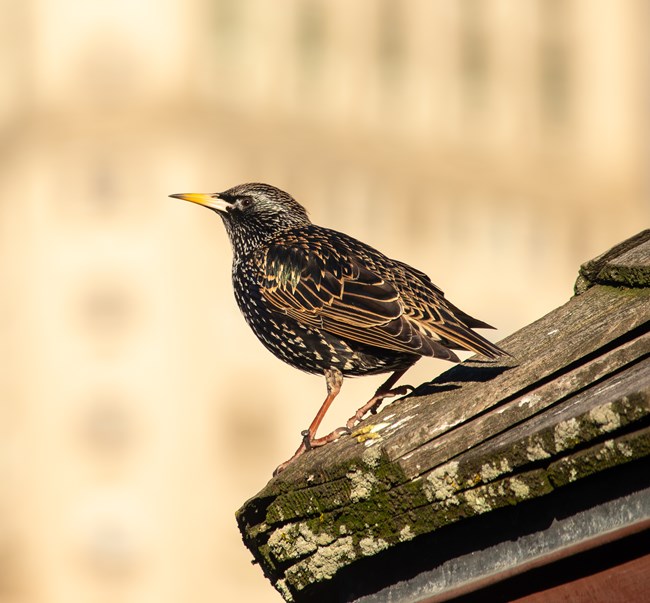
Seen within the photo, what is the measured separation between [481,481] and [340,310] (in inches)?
106

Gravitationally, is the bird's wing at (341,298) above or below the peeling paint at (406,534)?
above

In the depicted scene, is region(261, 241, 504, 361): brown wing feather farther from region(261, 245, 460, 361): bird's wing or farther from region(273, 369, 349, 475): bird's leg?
region(273, 369, 349, 475): bird's leg

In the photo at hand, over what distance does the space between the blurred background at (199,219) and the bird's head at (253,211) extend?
40362mm

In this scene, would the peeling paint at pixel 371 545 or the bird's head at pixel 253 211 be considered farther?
the bird's head at pixel 253 211

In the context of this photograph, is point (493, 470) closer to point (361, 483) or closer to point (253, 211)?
point (361, 483)

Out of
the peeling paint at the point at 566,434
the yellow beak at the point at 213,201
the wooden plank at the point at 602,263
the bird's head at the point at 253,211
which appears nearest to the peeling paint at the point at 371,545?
the peeling paint at the point at 566,434

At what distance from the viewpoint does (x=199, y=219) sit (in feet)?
168

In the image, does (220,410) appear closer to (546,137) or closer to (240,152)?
(240,152)

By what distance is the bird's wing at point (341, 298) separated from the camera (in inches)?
237

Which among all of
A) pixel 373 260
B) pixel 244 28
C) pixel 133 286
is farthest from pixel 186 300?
pixel 373 260

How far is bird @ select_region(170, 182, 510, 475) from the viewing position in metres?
5.97

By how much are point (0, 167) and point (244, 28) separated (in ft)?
30.2

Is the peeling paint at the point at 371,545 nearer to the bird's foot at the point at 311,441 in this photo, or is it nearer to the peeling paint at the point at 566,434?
the peeling paint at the point at 566,434

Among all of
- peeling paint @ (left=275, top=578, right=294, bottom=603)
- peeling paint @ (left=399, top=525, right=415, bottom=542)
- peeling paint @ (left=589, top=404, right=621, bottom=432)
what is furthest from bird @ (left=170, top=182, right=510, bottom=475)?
peeling paint @ (left=589, top=404, right=621, bottom=432)
